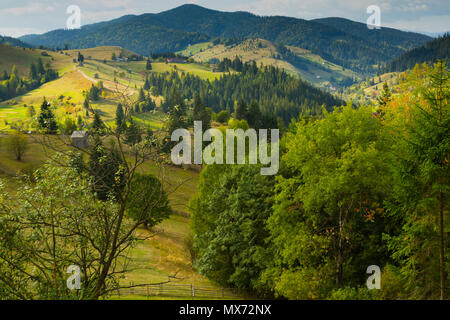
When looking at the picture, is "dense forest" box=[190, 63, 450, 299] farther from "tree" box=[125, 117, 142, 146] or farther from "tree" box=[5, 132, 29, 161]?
"tree" box=[5, 132, 29, 161]

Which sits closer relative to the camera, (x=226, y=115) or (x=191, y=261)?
(x=191, y=261)

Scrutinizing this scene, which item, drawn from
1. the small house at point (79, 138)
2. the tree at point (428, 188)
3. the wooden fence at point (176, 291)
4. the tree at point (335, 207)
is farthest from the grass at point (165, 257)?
the tree at point (428, 188)

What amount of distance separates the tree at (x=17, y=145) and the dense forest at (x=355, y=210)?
6581cm

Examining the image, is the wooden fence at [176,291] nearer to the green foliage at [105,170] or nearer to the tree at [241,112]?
the green foliage at [105,170]

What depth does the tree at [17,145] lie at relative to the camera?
8069 cm

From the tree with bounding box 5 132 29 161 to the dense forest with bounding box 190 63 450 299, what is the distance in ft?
216

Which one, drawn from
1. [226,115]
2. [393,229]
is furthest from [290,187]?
[226,115]

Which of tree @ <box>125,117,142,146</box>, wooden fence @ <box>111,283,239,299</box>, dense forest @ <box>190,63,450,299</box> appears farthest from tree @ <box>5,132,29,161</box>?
tree @ <box>125,117,142,146</box>

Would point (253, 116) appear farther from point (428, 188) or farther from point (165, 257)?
point (428, 188)

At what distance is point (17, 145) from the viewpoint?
3221 inches

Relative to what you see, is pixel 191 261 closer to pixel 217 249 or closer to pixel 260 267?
pixel 217 249

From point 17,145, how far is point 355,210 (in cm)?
8197
